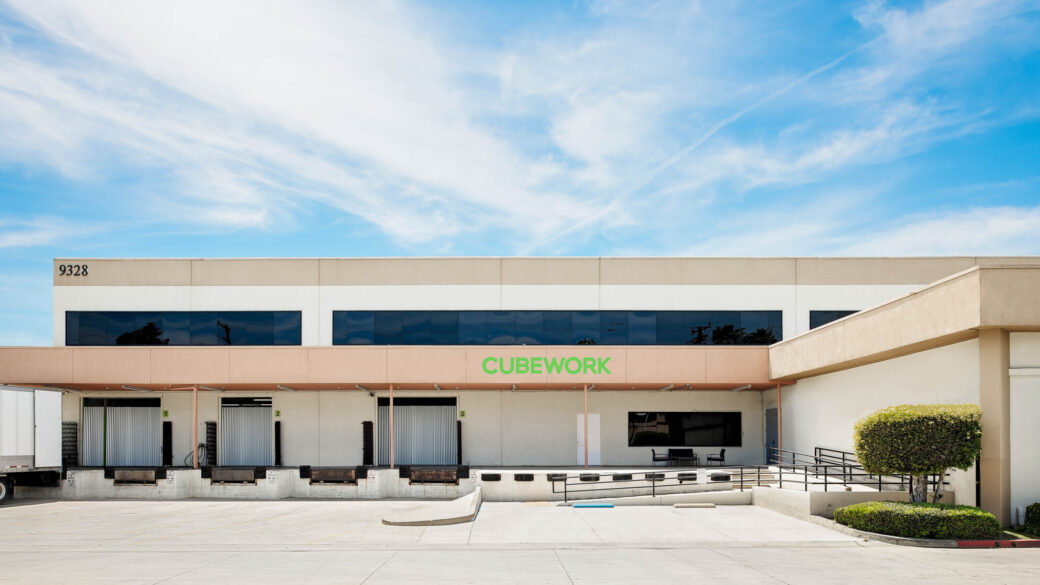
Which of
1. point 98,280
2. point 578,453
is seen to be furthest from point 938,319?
point 98,280

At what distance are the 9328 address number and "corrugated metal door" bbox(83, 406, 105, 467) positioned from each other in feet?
19.4

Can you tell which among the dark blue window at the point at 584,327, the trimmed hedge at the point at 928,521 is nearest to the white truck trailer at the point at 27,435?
the dark blue window at the point at 584,327

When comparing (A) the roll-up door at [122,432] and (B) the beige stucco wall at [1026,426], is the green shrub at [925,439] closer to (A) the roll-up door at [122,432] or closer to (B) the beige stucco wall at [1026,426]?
(B) the beige stucco wall at [1026,426]

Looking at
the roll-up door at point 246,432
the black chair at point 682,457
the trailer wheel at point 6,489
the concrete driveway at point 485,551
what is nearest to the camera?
the concrete driveway at point 485,551

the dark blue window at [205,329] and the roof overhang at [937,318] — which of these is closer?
the roof overhang at [937,318]

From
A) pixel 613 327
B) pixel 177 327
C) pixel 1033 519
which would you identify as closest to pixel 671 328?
pixel 613 327

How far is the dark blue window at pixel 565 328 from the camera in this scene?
115 ft

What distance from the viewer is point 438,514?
21891 mm

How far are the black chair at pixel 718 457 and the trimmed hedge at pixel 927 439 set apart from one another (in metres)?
14.9

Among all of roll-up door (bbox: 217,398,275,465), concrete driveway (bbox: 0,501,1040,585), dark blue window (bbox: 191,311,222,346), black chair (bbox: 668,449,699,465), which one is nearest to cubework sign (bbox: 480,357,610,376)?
black chair (bbox: 668,449,699,465)

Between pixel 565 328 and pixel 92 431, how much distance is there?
70.1 ft

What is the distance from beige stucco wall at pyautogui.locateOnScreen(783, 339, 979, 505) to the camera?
66.1 ft

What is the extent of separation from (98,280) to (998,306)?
112 feet

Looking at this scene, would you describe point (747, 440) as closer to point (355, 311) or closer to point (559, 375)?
point (559, 375)
